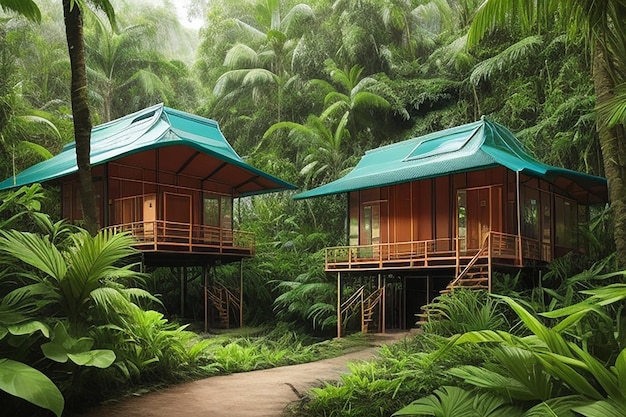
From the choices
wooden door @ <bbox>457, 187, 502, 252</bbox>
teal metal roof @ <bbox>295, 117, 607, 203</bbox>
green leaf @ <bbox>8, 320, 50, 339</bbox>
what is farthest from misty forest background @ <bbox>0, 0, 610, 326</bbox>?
green leaf @ <bbox>8, 320, 50, 339</bbox>

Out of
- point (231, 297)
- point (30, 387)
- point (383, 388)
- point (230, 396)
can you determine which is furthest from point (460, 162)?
point (30, 387)

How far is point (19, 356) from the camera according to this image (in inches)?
236

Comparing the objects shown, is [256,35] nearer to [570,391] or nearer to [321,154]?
[321,154]

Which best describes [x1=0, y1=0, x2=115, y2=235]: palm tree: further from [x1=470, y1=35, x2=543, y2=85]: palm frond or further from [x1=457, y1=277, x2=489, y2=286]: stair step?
[x1=470, y1=35, x2=543, y2=85]: palm frond

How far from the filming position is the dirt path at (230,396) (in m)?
6.71

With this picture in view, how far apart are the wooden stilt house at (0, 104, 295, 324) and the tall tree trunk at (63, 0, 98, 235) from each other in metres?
6.29

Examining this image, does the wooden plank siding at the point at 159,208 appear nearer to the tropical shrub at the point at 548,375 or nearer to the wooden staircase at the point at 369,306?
the wooden staircase at the point at 369,306

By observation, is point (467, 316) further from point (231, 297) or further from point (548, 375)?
point (231, 297)

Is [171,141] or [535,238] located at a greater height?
[171,141]

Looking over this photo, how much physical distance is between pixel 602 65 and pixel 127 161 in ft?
43.3

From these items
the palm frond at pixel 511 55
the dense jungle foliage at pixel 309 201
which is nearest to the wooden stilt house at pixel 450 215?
the dense jungle foliage at pixel 309 201

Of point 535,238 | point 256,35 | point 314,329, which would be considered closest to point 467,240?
point 535,238

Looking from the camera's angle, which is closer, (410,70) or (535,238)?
(535,238)

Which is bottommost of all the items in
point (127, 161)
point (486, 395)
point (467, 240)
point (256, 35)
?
point (486, 395)
